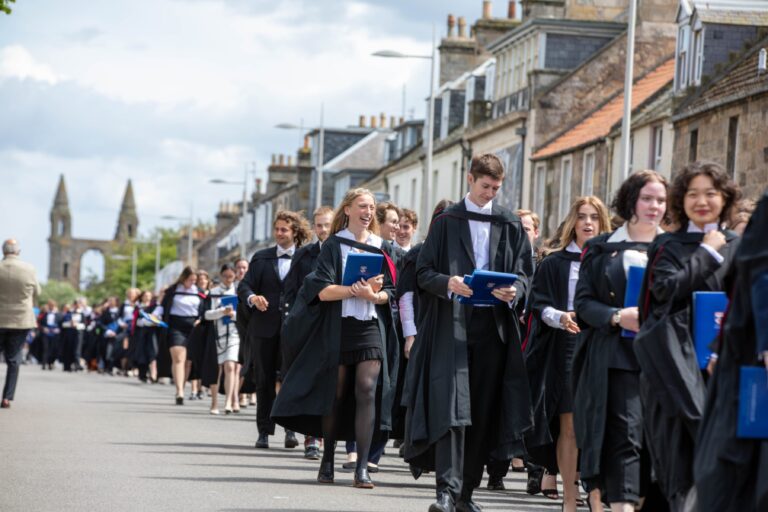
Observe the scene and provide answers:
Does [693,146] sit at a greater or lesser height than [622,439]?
greater

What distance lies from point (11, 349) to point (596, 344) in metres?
13.0

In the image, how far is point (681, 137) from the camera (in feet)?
113

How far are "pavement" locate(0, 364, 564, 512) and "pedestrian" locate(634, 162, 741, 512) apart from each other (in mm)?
3426

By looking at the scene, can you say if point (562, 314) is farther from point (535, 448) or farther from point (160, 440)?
point (160, 440)

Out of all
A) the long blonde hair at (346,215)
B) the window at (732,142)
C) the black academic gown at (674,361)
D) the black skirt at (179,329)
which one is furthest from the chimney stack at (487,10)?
the black academic gown at (674,361)

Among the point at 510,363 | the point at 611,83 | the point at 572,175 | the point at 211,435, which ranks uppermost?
the point at 611,83

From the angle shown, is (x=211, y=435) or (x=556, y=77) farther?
(x=556, y=77)

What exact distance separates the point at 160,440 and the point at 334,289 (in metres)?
4.49

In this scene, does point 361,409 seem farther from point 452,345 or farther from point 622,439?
point 622,439

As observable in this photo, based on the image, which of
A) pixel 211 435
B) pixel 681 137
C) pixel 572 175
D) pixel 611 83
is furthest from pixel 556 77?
pixel 211 435

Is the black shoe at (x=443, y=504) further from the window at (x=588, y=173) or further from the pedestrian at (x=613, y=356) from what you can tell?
the window at (x=588, y=173)

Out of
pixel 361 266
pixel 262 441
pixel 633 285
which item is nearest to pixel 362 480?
pixel 361 266

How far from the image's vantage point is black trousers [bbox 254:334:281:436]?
55.3ft

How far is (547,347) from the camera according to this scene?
11789mm
